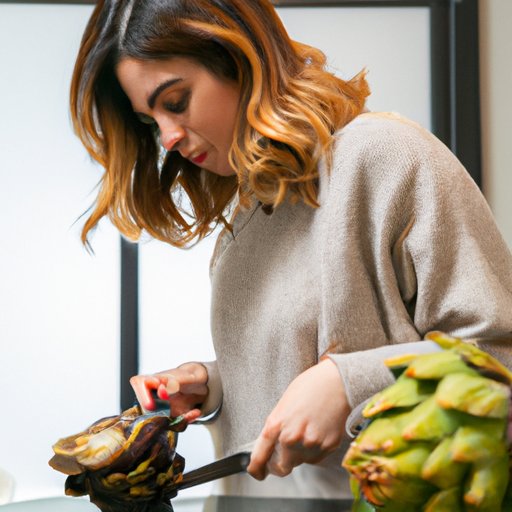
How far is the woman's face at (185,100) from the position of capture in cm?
82

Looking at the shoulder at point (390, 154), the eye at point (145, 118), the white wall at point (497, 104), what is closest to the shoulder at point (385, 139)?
the shoulder at point (390, 154)

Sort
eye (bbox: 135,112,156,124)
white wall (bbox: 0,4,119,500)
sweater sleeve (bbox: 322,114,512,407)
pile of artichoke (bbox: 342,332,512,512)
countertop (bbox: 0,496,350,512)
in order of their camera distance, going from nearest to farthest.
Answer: pile of artichoke (bbox: 342,332,512,512)
countertop (bbox: 0,496,350,512)
sweater sleeve (bbox: 322,114,512,407)
eye (bbox: 135,112,156,124)
white wall (bbox: 0,4,119,500)

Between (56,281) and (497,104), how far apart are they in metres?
1.40

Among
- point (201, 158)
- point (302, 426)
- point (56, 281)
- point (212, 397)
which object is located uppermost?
point (201, 158)

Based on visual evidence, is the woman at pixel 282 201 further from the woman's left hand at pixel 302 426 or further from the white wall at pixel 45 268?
the white wall at pixel 45 268

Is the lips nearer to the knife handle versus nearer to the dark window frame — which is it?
the knife handle

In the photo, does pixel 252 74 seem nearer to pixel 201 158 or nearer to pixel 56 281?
pixel 201 158

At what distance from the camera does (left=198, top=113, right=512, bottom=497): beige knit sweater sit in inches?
26.3

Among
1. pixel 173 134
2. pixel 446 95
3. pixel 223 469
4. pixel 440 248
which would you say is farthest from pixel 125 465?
pixel 446 95

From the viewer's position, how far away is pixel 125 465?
1.68ft

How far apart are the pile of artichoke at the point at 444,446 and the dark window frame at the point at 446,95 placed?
197cm

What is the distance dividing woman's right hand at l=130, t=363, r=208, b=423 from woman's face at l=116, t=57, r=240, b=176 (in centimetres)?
25

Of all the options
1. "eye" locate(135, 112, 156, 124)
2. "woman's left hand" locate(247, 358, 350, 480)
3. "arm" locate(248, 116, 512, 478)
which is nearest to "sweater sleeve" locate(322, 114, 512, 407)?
"arm" locate(248, 116, 512, 478)

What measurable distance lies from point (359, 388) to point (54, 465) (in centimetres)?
22
